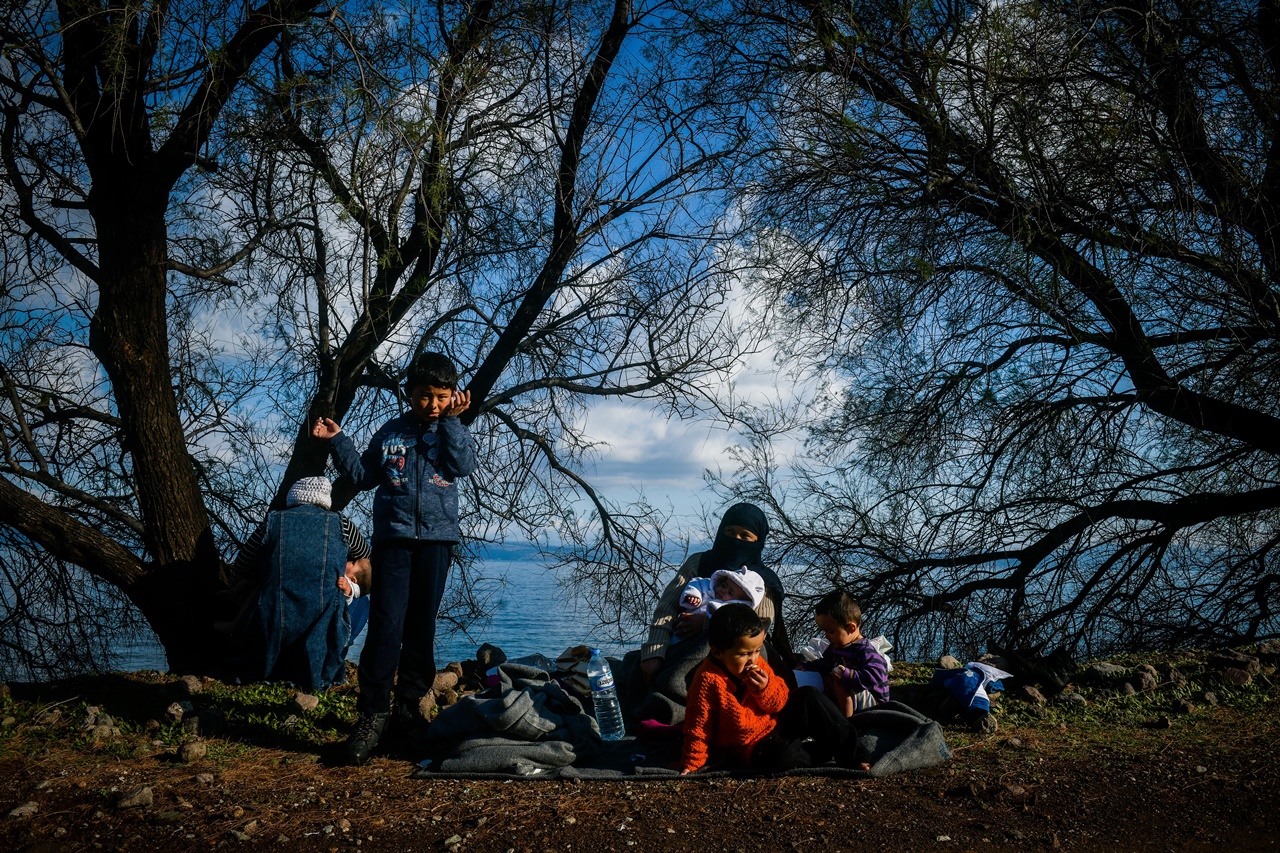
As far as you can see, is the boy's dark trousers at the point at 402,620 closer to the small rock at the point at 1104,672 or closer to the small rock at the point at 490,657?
the small rock at the point at 490,657

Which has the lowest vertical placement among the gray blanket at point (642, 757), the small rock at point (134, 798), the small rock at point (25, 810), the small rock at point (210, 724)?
the small rock at point (25, 810)

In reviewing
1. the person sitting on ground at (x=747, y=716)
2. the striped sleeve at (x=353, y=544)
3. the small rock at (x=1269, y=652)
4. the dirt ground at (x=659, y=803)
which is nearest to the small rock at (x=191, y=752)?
the dirt ground at (x=659, y=803)

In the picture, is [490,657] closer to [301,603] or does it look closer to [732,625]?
[301,603]

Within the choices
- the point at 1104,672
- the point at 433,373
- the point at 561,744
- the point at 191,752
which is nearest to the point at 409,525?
the point at 433,373

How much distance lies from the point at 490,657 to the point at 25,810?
107 inches

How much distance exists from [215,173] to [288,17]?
4.07ft

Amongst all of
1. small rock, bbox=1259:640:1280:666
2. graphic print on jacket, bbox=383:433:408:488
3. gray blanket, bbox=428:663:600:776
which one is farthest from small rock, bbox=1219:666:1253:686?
graphic print on jacket, bbox=383:433:408:488

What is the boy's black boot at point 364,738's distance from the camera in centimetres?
373

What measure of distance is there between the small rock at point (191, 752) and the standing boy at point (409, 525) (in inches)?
24.5

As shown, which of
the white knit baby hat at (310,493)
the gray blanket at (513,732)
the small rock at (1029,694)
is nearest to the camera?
the gray blanket at (513,732)

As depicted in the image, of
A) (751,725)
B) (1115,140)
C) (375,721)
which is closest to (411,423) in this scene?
(375,721)

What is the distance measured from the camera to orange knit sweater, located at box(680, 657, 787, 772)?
3.46 meters

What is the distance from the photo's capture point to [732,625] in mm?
3451

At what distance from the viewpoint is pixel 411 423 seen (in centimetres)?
407
